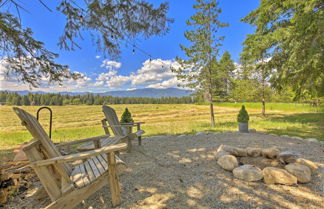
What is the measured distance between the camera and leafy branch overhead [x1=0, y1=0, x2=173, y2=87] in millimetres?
2318

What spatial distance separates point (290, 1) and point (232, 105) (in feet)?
69.6

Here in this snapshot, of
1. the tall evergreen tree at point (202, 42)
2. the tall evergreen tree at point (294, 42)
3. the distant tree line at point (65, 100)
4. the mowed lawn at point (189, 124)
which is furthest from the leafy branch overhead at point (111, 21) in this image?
the tall evergreen tree at point (202, 42)

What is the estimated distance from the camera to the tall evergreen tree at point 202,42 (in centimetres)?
643

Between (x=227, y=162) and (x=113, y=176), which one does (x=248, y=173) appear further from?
(x=113, y=176)

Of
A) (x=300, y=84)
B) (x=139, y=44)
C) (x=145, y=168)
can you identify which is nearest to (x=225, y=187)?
(x=145, y=168)

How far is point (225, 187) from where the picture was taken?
6.01 ft

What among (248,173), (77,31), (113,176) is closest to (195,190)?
(248,173)

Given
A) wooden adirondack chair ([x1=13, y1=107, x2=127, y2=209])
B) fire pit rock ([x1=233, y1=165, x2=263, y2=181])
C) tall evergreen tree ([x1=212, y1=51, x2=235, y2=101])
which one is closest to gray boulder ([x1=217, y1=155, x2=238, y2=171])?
fire pit rock ([x1=233, y1=165, x2=263, y2=181])

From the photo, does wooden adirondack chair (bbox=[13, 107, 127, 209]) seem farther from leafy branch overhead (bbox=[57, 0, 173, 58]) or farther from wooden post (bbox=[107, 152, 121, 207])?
leafy branch overhead (bbox=[57, 0, 173, 58])

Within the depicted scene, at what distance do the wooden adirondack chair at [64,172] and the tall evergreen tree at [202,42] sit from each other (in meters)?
5.79

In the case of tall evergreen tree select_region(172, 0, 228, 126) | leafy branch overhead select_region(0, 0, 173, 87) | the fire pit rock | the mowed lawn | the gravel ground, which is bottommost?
the mowed lawn

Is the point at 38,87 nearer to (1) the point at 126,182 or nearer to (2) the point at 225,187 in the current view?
(1) the point at 126,182

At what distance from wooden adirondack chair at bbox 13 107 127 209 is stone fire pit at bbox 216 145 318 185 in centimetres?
162

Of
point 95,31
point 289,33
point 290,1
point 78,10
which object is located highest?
point 290,1
